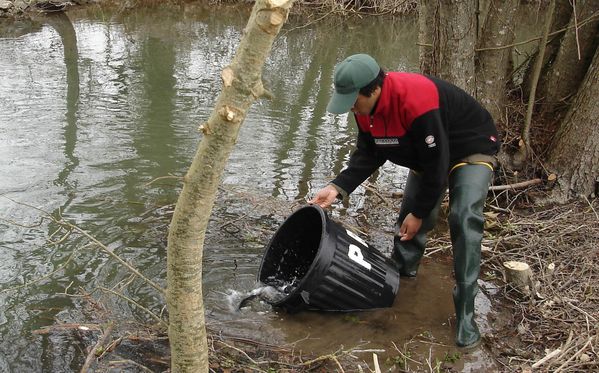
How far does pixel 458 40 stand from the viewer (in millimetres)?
5230

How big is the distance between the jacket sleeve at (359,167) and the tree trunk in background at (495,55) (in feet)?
7.24

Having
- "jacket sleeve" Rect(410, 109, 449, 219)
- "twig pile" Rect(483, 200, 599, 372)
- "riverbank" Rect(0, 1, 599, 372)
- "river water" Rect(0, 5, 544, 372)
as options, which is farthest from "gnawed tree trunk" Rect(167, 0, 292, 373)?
"twig pile" Rect(483, 200, 599, 372)

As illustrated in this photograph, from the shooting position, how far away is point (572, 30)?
5.47 m

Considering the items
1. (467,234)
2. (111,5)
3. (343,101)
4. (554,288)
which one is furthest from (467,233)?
(111,5)

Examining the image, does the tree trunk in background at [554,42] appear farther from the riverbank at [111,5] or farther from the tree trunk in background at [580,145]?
the riverbank at [111,5]

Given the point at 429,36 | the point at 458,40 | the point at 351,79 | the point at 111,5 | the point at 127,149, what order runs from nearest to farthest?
1. the point at 351,79
2. the point at 458,40
3. the point at 429,36
4. the point at 127,149
5. the point at 111,5

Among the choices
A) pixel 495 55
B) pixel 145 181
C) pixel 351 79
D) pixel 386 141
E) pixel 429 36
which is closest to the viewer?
pixel 351 79

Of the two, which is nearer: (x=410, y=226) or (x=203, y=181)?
(x=203, y=181)

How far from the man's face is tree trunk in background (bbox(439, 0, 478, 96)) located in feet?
7.42

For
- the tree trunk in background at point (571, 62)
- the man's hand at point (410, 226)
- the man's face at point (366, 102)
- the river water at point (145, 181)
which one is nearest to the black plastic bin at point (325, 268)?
the river water at point (145, 181)

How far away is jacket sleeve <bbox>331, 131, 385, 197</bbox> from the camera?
12.6ft

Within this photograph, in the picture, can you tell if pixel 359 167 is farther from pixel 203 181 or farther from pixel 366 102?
pixel 203 181

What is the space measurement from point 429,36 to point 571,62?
53.1 inches

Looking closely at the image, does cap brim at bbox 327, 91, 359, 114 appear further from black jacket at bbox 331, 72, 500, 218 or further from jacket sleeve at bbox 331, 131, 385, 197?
jacket sleeve at bbox 331, 131, 385, 197
